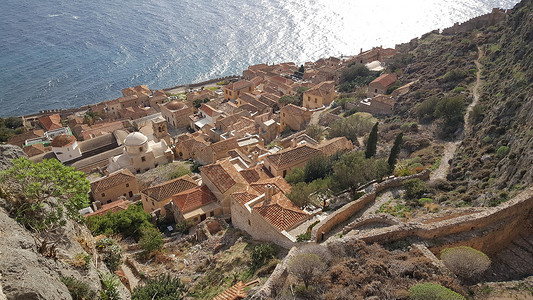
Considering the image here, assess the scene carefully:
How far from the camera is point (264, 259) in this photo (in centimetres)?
1689

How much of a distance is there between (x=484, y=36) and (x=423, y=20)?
62.1 meters

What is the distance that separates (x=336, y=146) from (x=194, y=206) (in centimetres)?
1323

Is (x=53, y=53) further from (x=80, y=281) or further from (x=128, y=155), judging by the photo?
(x=80, y=281)

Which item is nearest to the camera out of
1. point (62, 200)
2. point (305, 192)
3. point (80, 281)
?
point (80, 281)

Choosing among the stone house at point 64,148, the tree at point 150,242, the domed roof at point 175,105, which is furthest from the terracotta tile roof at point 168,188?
the domed roof at point 175,105

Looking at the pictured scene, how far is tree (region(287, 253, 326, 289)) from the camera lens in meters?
11.9

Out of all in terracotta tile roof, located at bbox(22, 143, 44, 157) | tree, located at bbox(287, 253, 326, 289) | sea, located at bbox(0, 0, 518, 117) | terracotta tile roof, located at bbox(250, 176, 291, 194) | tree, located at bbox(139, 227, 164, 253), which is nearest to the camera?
tree, located at bbox(287, 253, 326, 289)

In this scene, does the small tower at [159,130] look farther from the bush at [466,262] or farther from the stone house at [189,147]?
the bush at [466,262]

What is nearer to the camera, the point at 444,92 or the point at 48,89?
the point at 444,92

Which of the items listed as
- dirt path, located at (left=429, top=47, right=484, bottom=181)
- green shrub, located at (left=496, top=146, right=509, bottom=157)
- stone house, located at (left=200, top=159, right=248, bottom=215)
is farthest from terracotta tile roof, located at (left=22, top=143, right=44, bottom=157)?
green shrub, located at (left=496, top=146, right=509, bottom=157)

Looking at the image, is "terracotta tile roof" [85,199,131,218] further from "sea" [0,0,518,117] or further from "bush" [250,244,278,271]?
"sea" [0,0,518,117]

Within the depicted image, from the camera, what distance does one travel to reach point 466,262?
38.4 ft

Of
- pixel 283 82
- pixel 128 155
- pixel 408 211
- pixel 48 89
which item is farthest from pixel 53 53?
pixel 408 211

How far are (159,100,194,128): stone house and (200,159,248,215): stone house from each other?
26161 millimetres
